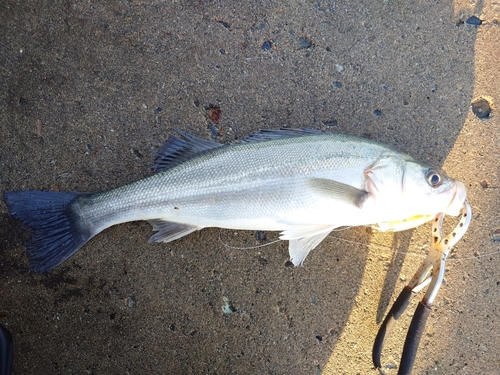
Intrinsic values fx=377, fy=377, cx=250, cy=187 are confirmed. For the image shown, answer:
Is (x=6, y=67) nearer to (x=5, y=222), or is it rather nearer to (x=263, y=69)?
(x=5, y=222)

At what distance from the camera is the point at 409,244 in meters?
2.86

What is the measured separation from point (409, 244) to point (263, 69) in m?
1.74

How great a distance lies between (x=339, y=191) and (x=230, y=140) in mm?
954

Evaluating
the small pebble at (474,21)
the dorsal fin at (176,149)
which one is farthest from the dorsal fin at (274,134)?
the small pebble at (474,21)

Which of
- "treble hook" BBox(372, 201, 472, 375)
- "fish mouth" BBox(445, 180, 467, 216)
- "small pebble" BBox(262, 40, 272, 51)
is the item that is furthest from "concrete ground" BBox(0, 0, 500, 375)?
"fish mouth" BBox(445, 180, 467, 216)

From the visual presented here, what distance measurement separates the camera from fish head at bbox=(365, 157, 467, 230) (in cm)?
241

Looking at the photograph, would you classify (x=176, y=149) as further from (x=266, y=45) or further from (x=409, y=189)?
(x=409, y=189)

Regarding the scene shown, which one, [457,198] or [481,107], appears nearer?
[457,198]

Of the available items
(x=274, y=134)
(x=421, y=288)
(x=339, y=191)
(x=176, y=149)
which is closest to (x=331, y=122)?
(x=274, y=134)

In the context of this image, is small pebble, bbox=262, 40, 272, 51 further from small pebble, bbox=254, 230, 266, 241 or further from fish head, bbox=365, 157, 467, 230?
small pebble, bbox=254, 230, 266, 241

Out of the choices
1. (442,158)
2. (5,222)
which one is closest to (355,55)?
(442,158)

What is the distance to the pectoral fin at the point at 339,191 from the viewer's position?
2361 millimetres

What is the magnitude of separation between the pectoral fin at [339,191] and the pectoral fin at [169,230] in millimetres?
851

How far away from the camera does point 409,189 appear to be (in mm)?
2416
